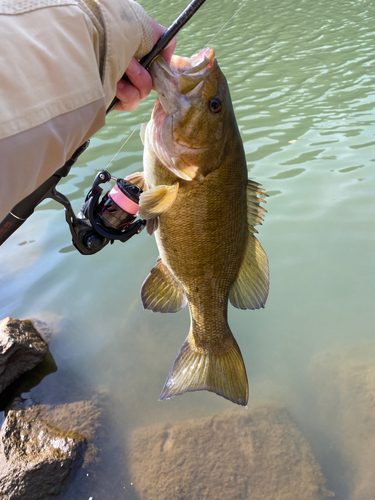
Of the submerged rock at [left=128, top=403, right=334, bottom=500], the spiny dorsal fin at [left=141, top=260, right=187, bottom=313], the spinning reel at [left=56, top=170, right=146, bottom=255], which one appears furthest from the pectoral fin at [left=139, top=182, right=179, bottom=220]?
the submerged rock at [left=128, top=403, right=334, bottom=500]

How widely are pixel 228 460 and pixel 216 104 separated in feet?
7.73

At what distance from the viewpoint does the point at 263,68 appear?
8945 mm

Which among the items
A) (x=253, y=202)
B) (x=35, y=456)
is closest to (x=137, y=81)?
(x=253, y=202)

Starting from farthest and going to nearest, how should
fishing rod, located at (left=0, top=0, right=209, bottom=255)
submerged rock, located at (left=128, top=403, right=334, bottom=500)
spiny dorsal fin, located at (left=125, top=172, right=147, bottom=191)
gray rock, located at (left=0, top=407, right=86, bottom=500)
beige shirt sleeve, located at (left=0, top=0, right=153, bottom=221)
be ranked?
submerged rock, located at (left=128, top=403, right=334, bottom=500) → gray rock, located at (left=0, top=407, right=86, bottom=500) → spiny dorsal fin, located at (left=125, top=172, right=147, bottom=191) → fishing rod, located at (left=0, top=0, right=209, bottom=255) → beige shirt sleeve, located at (left=0, top=0, right=153, bottom=221)

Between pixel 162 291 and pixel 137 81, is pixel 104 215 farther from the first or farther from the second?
pixel 137 81

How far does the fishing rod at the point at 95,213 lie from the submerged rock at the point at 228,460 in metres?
1.72

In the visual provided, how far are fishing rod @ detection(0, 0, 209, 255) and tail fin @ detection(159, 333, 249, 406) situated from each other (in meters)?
0.74

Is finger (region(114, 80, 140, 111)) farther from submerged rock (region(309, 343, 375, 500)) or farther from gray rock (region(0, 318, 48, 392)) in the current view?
submerged rock (region(309, 343, 375, 500))

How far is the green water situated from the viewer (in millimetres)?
3396

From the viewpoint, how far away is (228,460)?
9.53 ft

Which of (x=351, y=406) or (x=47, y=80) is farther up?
(x=47, y=80)

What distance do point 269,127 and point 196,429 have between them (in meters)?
4.90

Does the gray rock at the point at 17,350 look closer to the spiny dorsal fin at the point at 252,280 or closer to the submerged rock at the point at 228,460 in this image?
the submerged rock at the point at 228,460

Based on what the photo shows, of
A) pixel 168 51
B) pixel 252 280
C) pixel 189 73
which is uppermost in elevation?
pixel 168 51
